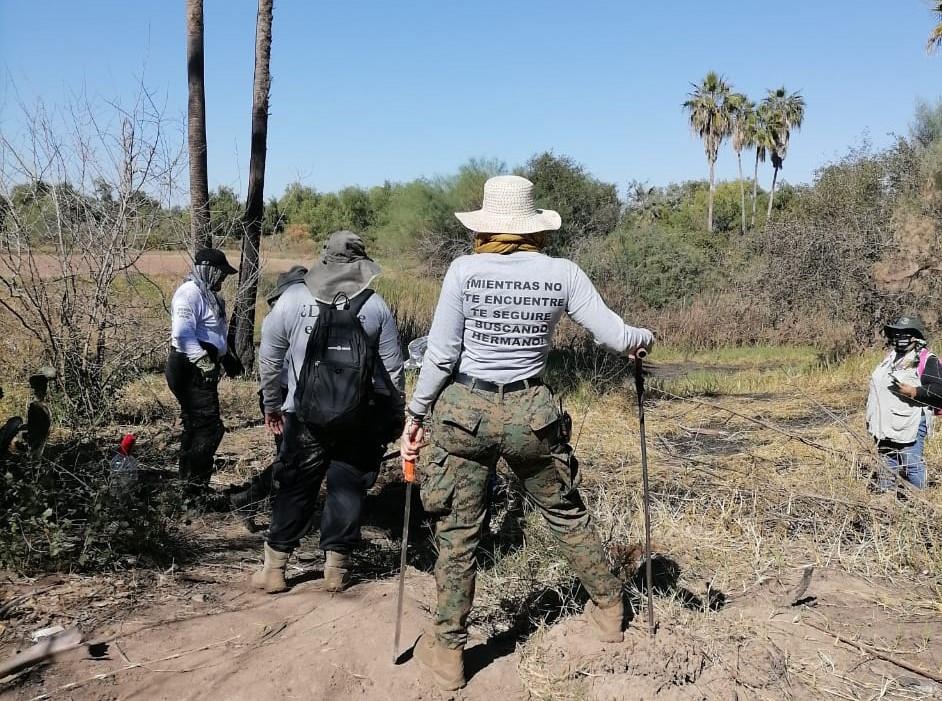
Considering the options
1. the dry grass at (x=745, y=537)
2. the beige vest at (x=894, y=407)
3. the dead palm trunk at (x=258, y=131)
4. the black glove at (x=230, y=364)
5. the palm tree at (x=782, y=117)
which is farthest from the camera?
the palm tree at (x=782, y=117)

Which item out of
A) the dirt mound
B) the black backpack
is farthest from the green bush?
the black backpack

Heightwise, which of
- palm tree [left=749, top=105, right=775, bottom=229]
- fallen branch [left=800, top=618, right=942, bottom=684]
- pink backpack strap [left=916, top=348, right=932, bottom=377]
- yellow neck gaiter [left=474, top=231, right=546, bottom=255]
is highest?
palm tree [left=749, top=105, right=775, bottom=229]

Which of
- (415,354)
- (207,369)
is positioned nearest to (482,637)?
(207,369)

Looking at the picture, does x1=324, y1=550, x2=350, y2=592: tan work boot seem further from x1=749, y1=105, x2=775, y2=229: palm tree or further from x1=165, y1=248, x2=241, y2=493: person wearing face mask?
x1=749, y1=105, x2=775, y2=229: palm tree

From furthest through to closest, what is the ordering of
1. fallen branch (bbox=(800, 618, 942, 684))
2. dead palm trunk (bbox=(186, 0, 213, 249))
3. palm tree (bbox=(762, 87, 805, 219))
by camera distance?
1. palm tree (bbox=(762, 87, 805, 219))
2. dead palm trunk (bbox=(186, 0, 213, 249))
3. fallen branch (bbox=(800, 618, 942, 684))

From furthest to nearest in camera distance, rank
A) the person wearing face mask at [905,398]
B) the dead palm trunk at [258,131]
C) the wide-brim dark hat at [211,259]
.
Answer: the dead palm trunk at [258,131], the person wearing face mask at [905,398], the wide-brim dark hat at [211,259]

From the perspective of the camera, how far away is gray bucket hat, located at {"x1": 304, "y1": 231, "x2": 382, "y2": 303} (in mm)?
4027

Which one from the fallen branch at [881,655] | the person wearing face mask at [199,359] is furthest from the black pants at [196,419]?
the fallen branch at [881,655]

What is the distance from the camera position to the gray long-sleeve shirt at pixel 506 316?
3164 millimetres

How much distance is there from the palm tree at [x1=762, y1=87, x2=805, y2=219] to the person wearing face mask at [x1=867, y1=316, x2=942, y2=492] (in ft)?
126

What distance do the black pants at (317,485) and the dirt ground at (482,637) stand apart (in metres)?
0.30

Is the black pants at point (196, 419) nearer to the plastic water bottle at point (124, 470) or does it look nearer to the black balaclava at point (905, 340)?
the plastic water bottle at point (124, 470)

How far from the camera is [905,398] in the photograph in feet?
19.6

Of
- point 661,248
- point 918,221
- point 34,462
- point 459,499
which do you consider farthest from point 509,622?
point 661,248
